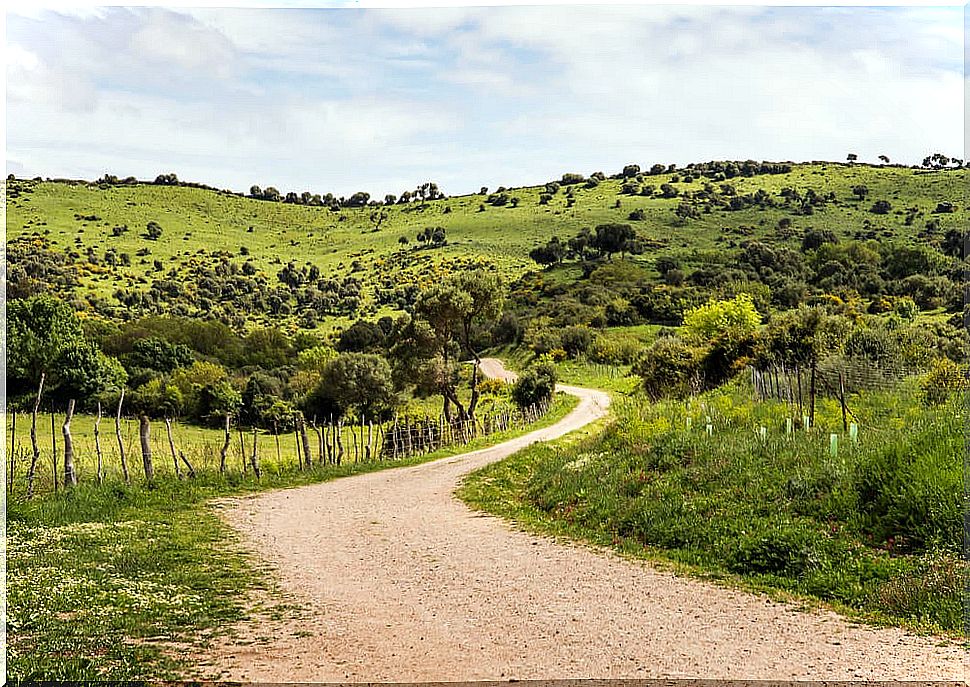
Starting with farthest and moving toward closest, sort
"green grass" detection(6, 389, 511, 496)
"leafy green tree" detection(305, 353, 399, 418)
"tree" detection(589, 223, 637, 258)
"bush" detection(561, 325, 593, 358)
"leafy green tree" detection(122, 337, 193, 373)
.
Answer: "tree" detection(589, 223, 637, 258)
"leafy green tree" detection(122, 337, 193, 373)
"bush" detection(561, 325, 593, 358)
"leafy green tree" detection(305, 353, 399, 418)
"green grass" detection(6, 389, 511, 496)

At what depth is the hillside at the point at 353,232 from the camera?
264 feet

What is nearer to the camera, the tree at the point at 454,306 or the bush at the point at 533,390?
the tree at the point at 454,306

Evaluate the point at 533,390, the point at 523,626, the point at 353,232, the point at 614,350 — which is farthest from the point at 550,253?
the point at 523,626

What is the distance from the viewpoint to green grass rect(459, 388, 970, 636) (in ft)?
21.0

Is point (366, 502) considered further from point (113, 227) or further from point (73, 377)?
point (113, 227)

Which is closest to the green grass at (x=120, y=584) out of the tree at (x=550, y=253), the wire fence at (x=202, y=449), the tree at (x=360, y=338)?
the wire fence at (x=202, y=449)

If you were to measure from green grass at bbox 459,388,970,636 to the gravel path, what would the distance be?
19.8 inches

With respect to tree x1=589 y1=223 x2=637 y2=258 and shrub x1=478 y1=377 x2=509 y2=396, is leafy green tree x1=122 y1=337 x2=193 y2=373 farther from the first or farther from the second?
tree x1=589 y1=223 x2=637 y2=258

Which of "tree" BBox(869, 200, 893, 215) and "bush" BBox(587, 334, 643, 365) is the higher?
"tree" BBox(869, 200, 893, 215)

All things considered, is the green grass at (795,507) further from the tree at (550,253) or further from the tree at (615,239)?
the tree at (550,253)

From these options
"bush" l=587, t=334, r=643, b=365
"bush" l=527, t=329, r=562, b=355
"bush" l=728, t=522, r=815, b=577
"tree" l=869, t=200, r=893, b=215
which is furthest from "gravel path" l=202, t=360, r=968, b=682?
"tree" l=869, t=200, r=893, b=215

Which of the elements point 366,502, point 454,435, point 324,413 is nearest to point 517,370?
point 324,413

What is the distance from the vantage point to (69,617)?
18.2 feet

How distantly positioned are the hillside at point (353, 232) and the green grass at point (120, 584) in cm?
6324
